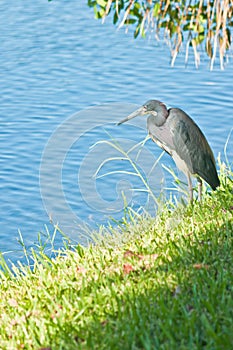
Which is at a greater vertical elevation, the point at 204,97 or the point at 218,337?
the point at 218,337

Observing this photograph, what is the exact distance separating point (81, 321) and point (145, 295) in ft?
1.13

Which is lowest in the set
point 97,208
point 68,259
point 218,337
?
point 97,208

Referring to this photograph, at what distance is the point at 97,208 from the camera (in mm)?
8117

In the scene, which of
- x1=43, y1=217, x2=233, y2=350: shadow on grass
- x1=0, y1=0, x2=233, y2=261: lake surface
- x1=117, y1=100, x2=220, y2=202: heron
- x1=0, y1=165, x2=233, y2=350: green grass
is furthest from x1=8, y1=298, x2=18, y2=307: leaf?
x1=117, y1=100, x2=220, y2=202: heron

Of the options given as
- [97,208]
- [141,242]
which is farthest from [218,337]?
[97,208]

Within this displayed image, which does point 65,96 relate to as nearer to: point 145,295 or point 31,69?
point 31,69

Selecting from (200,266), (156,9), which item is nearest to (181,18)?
(156,9)

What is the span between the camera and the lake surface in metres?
8.09

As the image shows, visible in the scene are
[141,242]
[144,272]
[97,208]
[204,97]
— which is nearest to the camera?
[144,272]

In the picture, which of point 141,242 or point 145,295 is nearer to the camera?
point 145,295

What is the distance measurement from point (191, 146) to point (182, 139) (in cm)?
10

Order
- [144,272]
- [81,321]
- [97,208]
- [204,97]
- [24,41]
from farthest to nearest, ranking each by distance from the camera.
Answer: [24,41], [204,97], [97,208], [144,272], [81,321]

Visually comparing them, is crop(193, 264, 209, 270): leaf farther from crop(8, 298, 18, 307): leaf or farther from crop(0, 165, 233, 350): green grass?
crop(8, 298, 18, 307): leaf

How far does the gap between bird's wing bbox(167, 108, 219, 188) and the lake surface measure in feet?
2.41
